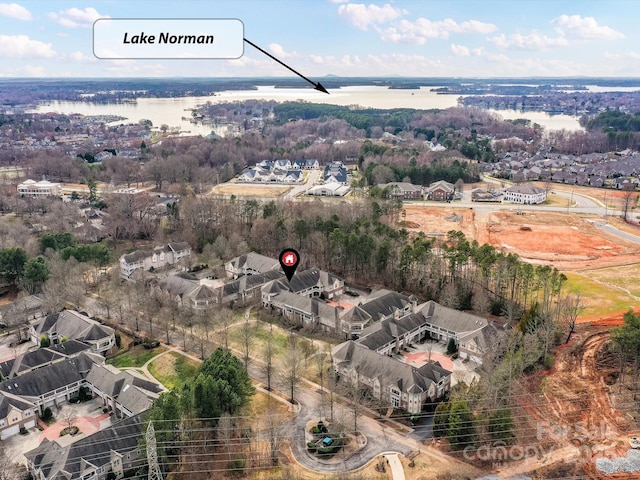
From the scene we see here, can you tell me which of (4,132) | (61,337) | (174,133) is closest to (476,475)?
(61,337)

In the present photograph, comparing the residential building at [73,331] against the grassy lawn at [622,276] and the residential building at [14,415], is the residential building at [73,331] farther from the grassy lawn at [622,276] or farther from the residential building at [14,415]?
the grassy lawn at [622,276]

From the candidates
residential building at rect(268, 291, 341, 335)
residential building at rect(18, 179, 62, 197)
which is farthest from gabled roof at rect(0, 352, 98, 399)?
residential building at rect(18, 179, 62, 197)

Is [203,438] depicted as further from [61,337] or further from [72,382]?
[61,337]

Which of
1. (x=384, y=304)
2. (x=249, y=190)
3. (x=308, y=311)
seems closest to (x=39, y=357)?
(x=308, y=311)

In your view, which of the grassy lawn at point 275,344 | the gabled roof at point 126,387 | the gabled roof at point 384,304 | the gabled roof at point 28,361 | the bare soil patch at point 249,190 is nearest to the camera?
the gabled roof at point 126,387

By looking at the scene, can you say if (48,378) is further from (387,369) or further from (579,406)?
(579,406)

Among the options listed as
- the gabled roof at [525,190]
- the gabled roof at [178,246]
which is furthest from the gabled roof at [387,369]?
the gabled roof at [525,190]
